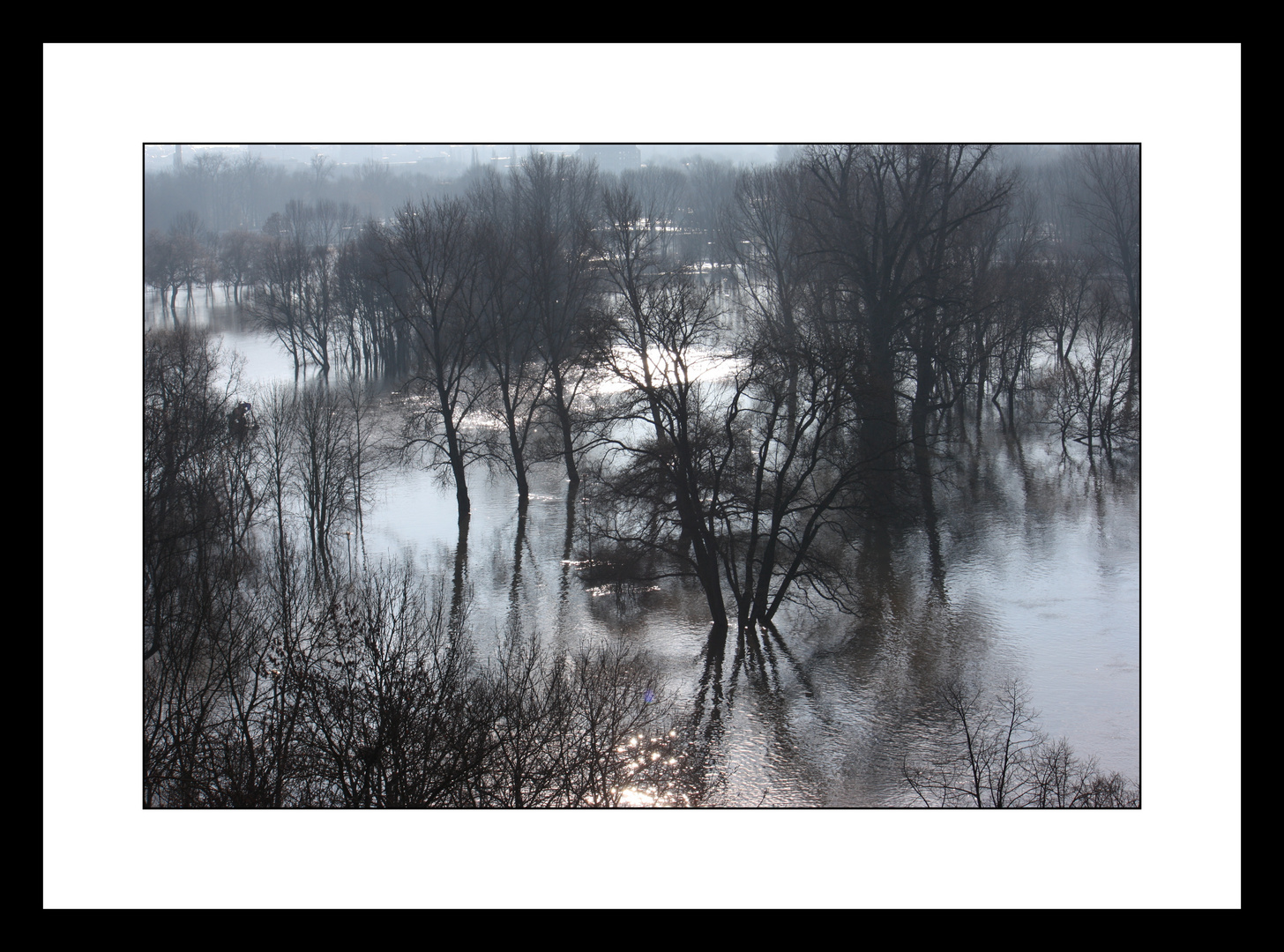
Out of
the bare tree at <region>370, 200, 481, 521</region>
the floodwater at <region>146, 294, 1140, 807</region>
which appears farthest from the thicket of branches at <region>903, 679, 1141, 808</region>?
the bare tree at <region>370, 200, 481, 521</region>

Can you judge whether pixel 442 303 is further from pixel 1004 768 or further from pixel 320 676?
pixel 1004 768

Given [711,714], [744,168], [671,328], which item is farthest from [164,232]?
[711,714]

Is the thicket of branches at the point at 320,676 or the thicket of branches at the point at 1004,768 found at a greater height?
the thicket of branches at the point at 320,676

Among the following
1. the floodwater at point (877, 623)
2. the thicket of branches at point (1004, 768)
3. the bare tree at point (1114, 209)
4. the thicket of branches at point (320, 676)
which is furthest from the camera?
the bare tree at point (1114, 209)

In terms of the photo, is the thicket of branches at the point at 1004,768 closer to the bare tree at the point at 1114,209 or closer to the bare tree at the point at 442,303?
the bare tree at the point at 442,303

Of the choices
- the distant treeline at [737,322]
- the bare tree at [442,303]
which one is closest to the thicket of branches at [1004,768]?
the distant treeline at [737,322]

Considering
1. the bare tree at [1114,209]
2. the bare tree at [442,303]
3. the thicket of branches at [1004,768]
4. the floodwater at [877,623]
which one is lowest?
the thicket of branches at [1004,768]

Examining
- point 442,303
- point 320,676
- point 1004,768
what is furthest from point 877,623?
point 442,303

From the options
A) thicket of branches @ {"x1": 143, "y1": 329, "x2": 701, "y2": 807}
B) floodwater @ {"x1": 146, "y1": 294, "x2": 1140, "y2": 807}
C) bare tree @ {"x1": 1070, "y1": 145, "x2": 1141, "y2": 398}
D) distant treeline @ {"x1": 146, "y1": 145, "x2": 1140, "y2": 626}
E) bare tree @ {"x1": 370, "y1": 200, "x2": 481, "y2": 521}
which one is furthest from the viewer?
bare tree @ {"x1": 1070, "y1": 145, "x2": 1141, "y2": 398}

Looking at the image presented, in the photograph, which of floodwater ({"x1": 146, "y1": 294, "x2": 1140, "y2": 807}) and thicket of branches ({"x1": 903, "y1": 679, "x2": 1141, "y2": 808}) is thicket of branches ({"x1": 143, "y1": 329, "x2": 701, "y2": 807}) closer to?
floodwater ({"x1": 146, "y1": 294, "x2": 1140, "y2": 807})
